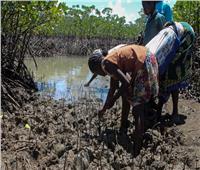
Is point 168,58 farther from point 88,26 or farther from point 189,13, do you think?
point 88,26

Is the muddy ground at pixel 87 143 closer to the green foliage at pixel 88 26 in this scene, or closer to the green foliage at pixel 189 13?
the green foliage at pixel 189 13

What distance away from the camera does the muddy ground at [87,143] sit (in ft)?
12.3

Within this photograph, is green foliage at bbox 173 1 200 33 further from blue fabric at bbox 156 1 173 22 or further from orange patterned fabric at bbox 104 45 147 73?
orange patterned fabric at bbox 104 45 147 73

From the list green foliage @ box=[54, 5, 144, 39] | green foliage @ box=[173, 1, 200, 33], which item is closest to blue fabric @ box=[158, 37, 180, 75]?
green foliage @ box=[173, 1, 200, 33]

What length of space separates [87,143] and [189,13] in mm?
5798

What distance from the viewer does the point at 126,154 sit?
394cm

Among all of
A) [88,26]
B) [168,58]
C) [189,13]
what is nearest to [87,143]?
[168,58]

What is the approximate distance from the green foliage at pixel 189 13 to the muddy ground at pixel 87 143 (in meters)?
3.80


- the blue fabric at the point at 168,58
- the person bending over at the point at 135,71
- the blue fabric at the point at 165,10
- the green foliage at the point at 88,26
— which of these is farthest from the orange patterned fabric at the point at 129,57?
the green foliage at the point at 88,26

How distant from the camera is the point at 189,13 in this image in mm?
9273

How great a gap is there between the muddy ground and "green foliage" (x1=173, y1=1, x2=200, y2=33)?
380 centimetres

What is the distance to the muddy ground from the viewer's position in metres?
3.75

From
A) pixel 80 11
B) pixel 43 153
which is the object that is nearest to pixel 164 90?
pixel 43 153

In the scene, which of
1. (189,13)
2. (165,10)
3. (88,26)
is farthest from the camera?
(88,26)
